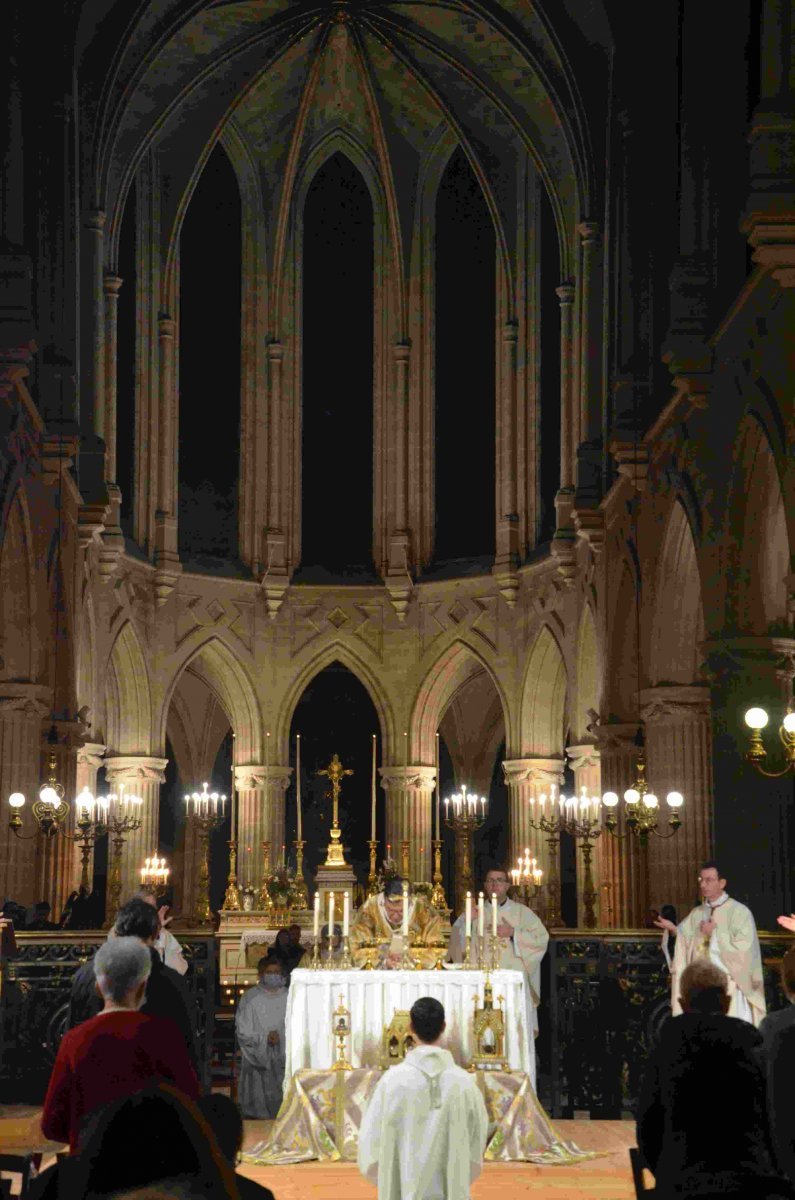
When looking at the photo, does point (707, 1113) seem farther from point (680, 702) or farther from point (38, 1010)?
point (680, 702)

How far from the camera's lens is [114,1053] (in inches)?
224

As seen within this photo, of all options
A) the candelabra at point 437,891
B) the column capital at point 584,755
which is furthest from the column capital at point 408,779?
the column capital at point 584,755

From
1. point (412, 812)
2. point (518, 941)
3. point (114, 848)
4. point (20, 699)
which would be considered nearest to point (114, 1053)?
point (518, 941)

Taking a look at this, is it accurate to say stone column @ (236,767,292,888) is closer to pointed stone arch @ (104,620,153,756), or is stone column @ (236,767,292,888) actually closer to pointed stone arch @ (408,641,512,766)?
pointed stone arch @ (104,620,153,756)

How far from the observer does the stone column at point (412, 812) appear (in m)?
30.3

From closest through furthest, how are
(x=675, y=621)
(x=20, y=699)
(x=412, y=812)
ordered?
(x=20, y=699) < (x=675, y=621) < (x=412, y=812)

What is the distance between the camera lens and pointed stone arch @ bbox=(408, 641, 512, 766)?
3083 centimetres

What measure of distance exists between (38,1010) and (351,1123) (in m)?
3.52

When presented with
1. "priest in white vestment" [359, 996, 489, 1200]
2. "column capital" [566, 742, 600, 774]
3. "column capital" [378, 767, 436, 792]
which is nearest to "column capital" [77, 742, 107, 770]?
"column capital" [378, 767, 436, 792]

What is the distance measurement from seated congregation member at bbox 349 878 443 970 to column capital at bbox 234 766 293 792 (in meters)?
18.1

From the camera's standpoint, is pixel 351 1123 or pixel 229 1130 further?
pixel 351 1123

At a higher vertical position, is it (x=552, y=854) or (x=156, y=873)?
(x=552, y=854)

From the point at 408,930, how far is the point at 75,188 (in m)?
14.3

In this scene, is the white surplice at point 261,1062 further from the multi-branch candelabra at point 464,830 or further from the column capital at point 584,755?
the column capital at point 584,755
